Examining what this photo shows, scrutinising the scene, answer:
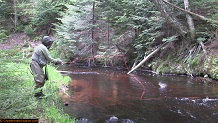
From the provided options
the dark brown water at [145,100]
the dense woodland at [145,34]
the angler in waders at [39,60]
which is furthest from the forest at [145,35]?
the angler in waders at [39,60]

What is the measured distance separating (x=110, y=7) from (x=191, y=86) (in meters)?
8.69

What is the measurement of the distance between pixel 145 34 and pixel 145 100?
7267 mm

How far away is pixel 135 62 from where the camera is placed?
15344mm

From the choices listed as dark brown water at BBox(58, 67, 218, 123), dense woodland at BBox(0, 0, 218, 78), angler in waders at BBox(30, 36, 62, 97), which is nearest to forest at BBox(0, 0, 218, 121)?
dense woodland at BBox(0, 0, 218, 78)

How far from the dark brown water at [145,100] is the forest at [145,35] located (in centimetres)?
197

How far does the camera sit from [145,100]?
820 centimetres

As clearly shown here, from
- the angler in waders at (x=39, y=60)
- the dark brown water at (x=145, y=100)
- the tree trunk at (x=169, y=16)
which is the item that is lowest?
the dark brown water at (x=145, y=100)

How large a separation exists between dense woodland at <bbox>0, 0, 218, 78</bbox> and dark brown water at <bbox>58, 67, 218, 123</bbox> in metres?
1.99

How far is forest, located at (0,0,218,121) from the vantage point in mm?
12336

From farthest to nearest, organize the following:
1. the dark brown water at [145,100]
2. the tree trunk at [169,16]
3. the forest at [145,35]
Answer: the forest at [145,35] < the tree trunk at [169,16] < the dark brown water at [145,100]

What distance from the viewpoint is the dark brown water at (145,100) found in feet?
21.4

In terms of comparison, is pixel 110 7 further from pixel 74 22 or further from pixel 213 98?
pixel 213 98

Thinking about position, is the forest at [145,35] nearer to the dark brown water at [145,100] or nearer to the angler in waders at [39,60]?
the dark brown water at [145,100]

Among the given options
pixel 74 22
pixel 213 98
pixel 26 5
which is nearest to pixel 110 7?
pixel 74 22
